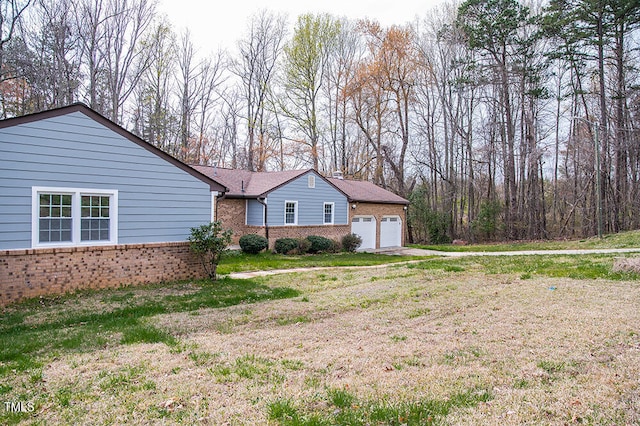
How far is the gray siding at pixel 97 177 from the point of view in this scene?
8.18m

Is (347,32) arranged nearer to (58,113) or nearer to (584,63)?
(584,63)

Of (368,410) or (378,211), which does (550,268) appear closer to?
(368,410)

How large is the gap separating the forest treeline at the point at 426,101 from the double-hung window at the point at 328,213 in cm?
1052

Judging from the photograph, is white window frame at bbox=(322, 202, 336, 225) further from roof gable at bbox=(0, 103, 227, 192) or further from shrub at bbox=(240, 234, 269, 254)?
roof gable at bbox=(0, 103, 227, 192)

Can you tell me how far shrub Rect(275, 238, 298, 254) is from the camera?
18.0 m

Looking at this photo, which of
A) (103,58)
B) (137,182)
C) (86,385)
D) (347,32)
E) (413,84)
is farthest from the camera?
(347,32)

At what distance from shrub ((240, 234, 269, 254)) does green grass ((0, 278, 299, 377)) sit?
6.20 metres

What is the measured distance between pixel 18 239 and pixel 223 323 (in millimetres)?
5129

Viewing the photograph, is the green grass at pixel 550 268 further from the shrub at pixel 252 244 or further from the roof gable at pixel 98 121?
the roof gable at pixel 98 121

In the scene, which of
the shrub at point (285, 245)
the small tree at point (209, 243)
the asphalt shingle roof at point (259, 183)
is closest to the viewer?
the small tree at point (209, 243)

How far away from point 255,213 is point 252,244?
242 cm

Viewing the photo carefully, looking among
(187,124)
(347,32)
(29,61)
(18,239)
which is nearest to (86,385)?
(18,239)

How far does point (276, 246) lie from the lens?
1817 cm

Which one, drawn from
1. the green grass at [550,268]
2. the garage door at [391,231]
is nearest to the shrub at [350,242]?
the garage door at [391,231]
